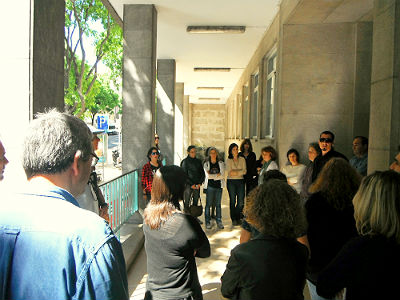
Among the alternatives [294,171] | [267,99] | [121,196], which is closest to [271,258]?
[121,196]

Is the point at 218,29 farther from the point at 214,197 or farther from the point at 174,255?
the point at 174,255

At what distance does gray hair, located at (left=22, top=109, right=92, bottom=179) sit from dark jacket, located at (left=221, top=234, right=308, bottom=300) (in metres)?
1.12

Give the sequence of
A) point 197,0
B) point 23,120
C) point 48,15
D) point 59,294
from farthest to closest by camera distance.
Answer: point 197,0 → point 48,15 → point 23,120 → point 59,294

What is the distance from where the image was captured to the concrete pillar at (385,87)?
3.45m

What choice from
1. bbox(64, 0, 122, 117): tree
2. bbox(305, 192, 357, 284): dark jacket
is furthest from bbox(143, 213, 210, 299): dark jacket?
bbox(64, 0, 122, 117): tree

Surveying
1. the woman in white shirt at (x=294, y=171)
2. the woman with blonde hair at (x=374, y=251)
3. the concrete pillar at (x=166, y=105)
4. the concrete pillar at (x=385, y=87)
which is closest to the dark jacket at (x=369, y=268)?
the woman with blonde hair at (x=374, y=251)

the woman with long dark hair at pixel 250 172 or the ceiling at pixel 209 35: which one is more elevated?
the ceiling at pixel 209 35

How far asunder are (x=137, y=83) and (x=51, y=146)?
733 centimetres

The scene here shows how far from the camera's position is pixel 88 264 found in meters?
1.04

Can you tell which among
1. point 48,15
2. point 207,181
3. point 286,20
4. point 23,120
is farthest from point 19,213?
point 286,20

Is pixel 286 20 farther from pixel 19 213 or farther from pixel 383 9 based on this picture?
pixel 19 213

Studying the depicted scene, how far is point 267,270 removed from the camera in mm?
1897

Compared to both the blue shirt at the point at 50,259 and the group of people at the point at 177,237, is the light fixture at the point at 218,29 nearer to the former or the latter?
the group of people at the point at 177,237

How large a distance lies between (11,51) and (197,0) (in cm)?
600
